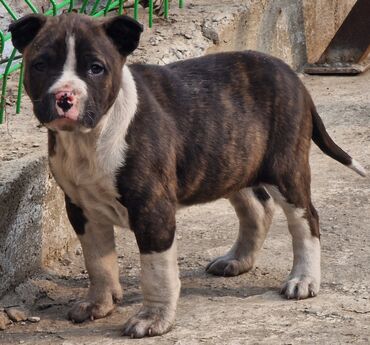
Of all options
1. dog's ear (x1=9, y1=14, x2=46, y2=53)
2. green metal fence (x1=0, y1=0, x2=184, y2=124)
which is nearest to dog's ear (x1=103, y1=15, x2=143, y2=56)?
dog's ear (x1=9, y1=14, x2=46, y2=53)

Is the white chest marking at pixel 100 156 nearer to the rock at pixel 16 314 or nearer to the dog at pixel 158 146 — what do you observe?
the dog at pixel 158 146

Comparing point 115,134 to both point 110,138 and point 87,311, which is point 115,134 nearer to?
point 110,138

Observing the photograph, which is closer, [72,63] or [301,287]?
[72,63]

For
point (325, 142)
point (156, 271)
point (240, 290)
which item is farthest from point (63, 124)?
point (325, 142)

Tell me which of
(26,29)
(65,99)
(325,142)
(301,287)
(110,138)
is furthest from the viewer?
(325,142)

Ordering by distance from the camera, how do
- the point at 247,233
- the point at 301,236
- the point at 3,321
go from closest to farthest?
the point at 3,321 < the point at 301,236 < the point at 247,233

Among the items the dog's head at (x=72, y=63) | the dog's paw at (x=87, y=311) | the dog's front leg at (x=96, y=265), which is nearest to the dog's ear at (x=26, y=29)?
the dog's head at (x=72, y=63)

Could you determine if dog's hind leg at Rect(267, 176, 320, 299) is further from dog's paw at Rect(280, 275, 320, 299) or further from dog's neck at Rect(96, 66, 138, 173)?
dog's neck at Rect(96, 66, 138, 173)
